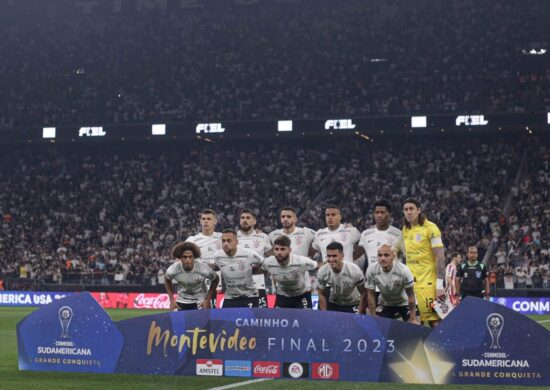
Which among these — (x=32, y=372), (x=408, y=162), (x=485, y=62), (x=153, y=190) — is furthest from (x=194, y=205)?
(x=32, y=372)

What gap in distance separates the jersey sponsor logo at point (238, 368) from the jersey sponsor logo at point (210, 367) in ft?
0.30

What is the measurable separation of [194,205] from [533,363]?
121 feet

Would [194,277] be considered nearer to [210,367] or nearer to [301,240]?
[301,240]

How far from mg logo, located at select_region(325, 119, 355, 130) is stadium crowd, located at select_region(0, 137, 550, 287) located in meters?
2.31

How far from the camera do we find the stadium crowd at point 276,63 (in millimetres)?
46031

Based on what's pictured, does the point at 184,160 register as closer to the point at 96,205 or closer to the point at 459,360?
the point at 96,205

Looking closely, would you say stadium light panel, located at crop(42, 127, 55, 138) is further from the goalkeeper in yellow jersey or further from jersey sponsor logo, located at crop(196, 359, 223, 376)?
jersey sponsor logo, located at crop(196, 359, 223, 376)

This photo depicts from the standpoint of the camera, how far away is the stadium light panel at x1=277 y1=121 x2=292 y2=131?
153 ft

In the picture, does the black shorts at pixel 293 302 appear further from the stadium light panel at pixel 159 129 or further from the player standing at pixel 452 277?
the stadium light panel at pixel 159 129

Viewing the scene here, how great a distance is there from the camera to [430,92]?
46.0m

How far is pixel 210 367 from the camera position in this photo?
1159 cm

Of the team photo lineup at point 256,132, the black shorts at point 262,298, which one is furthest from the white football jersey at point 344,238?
the team photo lineup at point 256,132

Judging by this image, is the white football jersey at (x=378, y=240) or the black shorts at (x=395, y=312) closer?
the black shorts at (x=395, y=312)

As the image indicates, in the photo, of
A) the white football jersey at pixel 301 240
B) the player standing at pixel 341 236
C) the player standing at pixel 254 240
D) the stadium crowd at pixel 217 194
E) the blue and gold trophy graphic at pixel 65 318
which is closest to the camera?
the blue and gold trophy graphic at pixel 65 318
